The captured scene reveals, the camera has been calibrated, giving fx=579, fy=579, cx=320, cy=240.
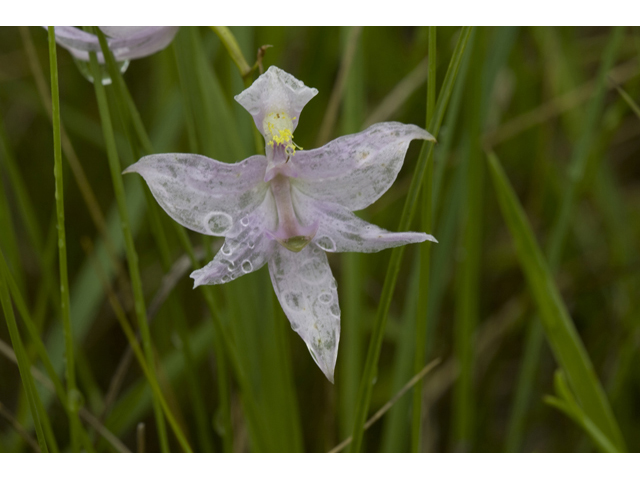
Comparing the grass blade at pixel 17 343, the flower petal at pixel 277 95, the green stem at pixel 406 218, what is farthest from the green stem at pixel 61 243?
the green stem at pixel 406 218

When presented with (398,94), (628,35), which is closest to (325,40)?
(398,94)

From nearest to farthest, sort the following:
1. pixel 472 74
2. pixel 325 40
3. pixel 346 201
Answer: pixel 346 201
pixel 472 74
pixel 325 40

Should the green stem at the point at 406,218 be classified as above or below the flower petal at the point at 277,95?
below

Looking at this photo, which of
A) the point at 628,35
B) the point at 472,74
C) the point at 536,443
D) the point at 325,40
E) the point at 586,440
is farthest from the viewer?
the point at 628,35

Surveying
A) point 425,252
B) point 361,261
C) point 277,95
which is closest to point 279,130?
point 277,95

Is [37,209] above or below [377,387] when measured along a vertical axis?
above

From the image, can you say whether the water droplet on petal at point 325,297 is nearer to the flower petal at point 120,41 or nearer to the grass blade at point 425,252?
the grass blade at point 425,252

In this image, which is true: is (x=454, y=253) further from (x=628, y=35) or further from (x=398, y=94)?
(x=628, y=35)
